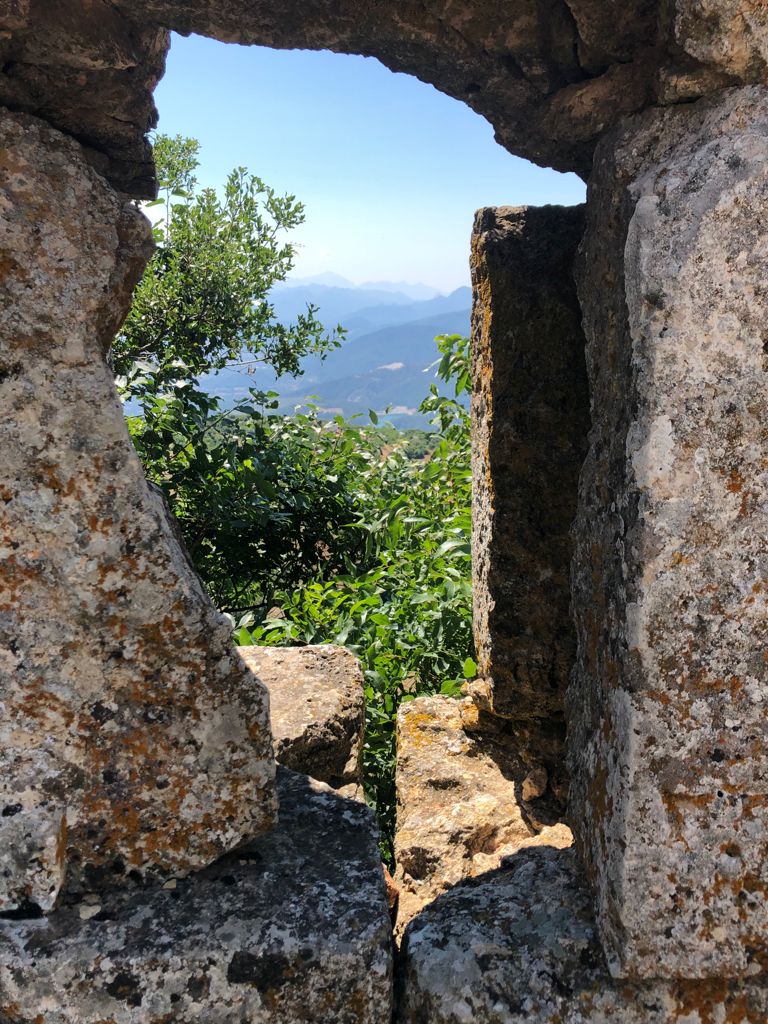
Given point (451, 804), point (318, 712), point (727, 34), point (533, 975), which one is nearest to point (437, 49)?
point (727, 34)

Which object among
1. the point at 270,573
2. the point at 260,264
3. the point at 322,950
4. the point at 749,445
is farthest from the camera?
the point at 260,264

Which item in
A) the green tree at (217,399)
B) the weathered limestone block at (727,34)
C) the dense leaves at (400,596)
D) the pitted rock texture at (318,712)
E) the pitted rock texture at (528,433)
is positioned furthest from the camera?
the green tree at (217,399)

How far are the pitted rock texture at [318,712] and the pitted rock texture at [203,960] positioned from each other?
1056mm

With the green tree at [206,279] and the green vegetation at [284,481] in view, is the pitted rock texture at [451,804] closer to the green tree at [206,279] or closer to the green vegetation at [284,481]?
the green vegetation at [284,481]

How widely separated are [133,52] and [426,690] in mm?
2751

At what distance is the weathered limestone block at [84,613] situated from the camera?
158cm

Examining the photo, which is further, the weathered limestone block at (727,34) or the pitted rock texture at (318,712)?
the pitted rock texture at (318,712)

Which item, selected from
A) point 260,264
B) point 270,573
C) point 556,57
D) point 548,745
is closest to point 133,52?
point 556,57

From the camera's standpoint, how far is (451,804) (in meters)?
2.78

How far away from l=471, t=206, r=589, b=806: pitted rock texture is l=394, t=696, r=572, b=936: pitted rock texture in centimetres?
34

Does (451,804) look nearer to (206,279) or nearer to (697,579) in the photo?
(697,579)

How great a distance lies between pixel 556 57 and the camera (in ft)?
5.85

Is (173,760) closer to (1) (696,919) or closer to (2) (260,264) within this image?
(1) (696,919)

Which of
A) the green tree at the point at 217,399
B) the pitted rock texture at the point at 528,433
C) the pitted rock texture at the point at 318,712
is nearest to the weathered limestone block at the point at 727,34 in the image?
A: the pitted rock texture at the point at 528,433
